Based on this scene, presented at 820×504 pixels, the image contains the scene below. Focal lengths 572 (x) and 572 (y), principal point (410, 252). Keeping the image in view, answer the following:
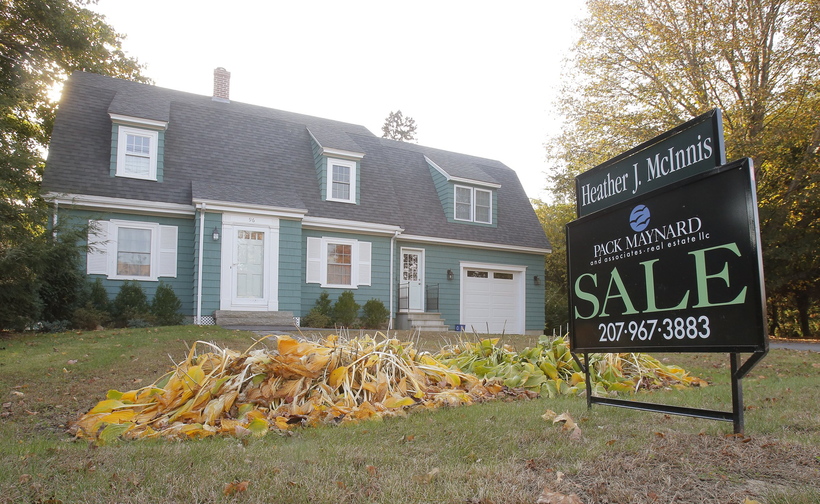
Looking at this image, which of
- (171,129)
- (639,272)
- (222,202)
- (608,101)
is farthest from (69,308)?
(608,101)

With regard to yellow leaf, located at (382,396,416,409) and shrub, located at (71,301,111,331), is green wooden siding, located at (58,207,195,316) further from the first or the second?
yellow leaf, located at (382,396,416,409)

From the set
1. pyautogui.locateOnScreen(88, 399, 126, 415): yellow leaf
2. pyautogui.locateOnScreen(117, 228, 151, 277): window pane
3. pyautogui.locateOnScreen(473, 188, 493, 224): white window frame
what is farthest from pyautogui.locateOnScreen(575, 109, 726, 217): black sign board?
pyautogui.locateOnScreen(473, 188, 493, 224): white window frame

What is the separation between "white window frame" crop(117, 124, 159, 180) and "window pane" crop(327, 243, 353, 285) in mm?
4733

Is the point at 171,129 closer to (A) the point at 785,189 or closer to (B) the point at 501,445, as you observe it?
(B) the point at 501,445

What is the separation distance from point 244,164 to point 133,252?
145 inches

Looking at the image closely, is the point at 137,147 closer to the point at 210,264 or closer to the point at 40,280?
the point at 210,264

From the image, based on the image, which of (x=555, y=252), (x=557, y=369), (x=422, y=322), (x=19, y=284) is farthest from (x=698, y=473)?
(x=555, y=252)

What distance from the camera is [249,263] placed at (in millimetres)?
13844

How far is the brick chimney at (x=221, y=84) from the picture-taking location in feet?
60.2

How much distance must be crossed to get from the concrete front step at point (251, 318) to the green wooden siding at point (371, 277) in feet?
3.97

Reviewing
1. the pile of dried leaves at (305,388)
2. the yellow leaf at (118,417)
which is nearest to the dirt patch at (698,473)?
the pile of dried leaves at (305,388)

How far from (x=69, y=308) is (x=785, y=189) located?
68.8ft

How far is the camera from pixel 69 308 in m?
12.1

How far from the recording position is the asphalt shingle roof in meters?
13.5
